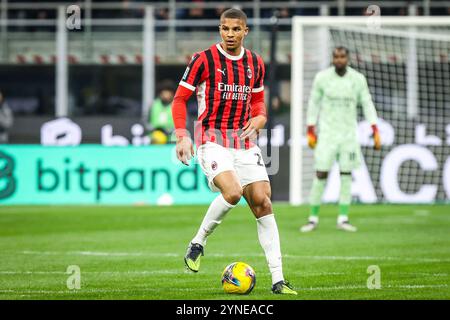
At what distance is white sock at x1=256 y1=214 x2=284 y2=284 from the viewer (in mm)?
8109

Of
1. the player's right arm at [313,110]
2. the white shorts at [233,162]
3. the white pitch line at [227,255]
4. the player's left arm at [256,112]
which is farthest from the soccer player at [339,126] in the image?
the white shorts at [233,162]

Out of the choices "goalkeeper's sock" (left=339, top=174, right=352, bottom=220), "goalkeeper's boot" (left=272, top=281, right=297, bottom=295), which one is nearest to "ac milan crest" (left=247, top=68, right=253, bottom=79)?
"goalkeeper's boot" (left=272, top=281, right=297, bottom=295)

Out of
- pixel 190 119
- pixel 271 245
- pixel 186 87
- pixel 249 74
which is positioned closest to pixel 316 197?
pixel 249 74

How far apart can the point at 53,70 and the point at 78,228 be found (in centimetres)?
1334

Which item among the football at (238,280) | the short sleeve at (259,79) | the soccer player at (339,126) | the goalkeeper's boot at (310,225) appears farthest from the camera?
the soccer player at (339,126)

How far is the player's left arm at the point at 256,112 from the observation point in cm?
856

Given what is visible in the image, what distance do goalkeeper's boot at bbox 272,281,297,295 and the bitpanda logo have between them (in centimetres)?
1135

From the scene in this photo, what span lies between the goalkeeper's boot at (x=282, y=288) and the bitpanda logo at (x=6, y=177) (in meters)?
11.4

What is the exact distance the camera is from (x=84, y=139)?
20219 mm

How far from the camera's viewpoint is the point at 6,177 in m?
18.8

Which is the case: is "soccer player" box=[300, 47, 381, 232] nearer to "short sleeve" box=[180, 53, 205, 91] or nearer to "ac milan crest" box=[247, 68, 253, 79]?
"ac milan crest" box=[247, 68, 253, 79]

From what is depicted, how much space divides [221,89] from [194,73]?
24 centimetres

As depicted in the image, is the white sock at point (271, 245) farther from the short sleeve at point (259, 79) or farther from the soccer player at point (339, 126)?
the soccer player at point (339, 126)
